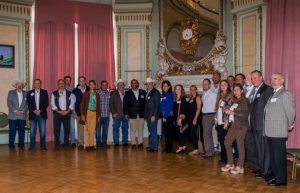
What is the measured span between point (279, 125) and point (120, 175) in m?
1.99

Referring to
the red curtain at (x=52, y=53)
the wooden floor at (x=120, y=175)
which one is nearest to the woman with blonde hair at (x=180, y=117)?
the wooden floor at (x=120, y=175)

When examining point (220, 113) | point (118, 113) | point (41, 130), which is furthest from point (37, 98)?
point (220, 113)

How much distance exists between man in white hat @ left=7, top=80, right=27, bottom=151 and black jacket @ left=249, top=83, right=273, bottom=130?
4639 mm

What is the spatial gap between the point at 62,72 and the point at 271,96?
5.90 metres

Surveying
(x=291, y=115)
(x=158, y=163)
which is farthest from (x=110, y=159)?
(x=291, y=115)

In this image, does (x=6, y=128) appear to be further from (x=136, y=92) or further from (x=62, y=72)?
(x=136, y=92)

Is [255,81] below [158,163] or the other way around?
the other way around

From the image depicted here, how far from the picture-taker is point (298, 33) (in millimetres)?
6176

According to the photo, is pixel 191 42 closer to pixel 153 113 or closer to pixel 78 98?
pixel 153 113

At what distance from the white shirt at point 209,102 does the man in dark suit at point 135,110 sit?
5.23 feet

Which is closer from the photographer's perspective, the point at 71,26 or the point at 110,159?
the point at 110,159

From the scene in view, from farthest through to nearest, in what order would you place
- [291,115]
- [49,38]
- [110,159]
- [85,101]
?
[49,38] < [85,101] < [110,159] < [291,115]

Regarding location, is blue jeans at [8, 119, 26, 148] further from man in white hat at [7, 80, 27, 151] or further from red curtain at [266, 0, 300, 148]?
red curtain at [266, 0, 300, 148]

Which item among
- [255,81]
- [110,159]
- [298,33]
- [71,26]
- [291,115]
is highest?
[71,26]
